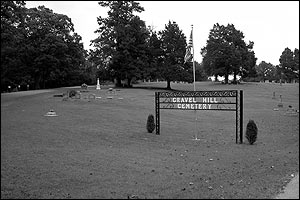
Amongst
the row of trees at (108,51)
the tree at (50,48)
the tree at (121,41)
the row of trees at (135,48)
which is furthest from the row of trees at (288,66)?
the tree at (50,48)

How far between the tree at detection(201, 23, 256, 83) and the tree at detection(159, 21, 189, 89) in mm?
16989

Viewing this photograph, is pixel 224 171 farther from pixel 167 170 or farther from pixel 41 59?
pixel 41 59

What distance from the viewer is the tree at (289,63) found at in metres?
92.8

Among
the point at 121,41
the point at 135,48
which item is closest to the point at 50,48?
the point at 121,41

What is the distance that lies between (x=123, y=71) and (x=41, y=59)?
485 inches

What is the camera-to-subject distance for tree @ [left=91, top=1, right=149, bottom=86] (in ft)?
166

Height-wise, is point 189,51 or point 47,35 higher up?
point 47,35

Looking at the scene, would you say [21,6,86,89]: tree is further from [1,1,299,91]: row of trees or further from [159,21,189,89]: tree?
[159,21,189,89]: tree

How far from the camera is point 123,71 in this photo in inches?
2000

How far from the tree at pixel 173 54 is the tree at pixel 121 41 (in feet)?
11.6

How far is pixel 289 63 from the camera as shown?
3649 inches

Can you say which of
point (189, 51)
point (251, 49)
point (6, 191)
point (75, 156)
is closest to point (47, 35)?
point (189, 51)

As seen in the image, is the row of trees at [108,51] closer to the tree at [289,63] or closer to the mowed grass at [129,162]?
the mowed grass at [129,162]

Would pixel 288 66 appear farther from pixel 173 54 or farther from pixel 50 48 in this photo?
pixel 50 48
